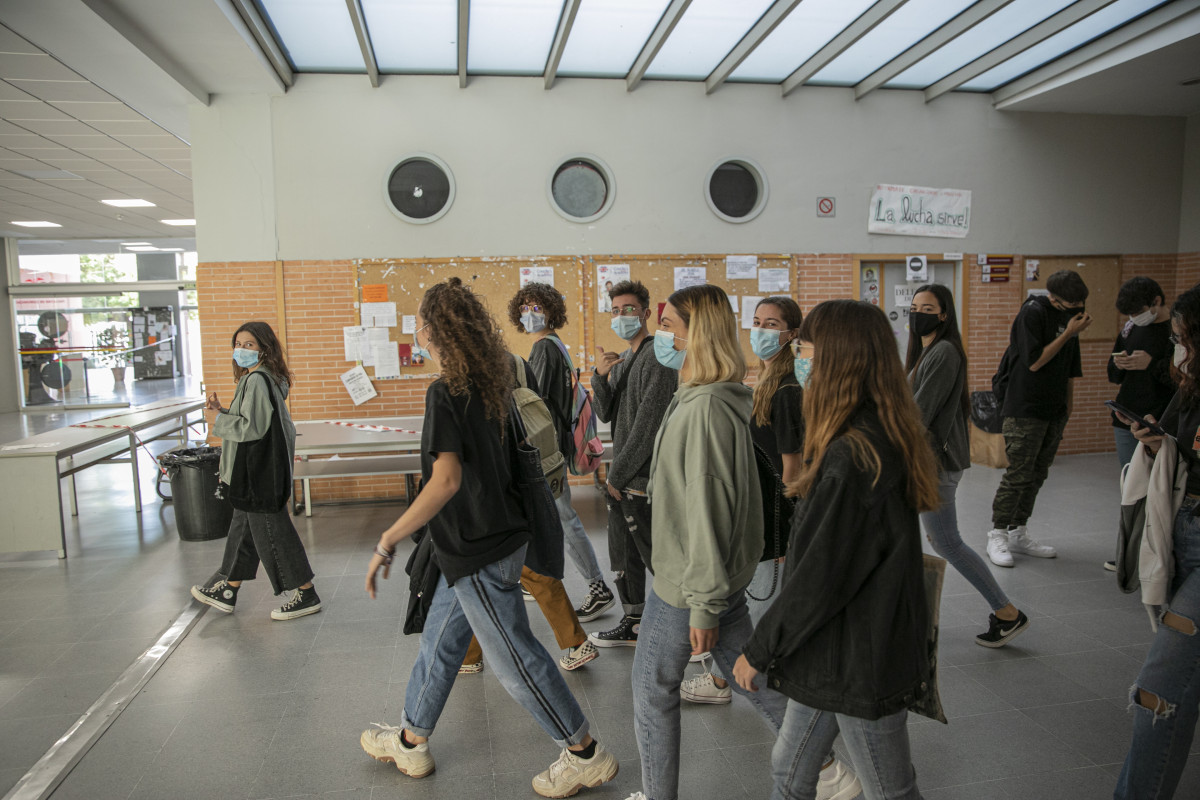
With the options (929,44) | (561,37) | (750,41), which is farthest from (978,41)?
(561,37)

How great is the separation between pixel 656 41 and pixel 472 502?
526 centimetres

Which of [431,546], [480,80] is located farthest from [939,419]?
[480,80]

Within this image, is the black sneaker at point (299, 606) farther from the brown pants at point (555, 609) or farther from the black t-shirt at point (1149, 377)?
the black t-shirt at point (1149, 377)

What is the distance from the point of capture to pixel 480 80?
7043 mm

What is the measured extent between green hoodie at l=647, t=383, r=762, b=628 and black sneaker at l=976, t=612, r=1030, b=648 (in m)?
2.13

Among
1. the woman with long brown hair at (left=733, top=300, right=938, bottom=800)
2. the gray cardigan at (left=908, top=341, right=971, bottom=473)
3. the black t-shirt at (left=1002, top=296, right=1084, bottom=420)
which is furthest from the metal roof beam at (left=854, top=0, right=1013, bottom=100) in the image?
the woman with long brown hair at (left=733, top=300, right=938, bottom=800)

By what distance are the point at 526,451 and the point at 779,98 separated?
21.0 ft

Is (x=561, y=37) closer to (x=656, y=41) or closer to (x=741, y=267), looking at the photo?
(x=656, y=41)

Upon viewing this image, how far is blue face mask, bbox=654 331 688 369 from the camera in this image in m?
2.49

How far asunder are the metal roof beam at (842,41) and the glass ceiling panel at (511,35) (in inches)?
96.2

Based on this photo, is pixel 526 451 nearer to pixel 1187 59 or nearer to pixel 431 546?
pixel 431 546

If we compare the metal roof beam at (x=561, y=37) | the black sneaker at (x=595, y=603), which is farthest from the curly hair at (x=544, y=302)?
the metal roof beam at (x=561, y=37)

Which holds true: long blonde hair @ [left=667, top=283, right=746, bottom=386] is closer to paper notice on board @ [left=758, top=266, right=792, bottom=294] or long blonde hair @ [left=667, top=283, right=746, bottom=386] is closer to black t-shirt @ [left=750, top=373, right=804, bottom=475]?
black t-shirt @ [left=750, top=373, right=804, bottom=475]

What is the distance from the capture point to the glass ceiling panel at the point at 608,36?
5801 mm
